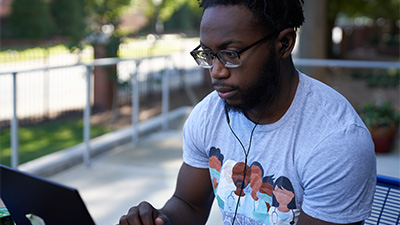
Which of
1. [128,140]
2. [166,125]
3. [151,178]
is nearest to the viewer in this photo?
[151,178]

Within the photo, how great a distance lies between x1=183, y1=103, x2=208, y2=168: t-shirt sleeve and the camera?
1.89 meters

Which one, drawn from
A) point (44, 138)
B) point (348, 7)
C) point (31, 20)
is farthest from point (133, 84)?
point (31, 20)

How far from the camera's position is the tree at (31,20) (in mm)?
20984

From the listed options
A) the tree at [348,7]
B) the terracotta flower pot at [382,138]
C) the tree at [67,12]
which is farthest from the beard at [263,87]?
the tree at [67,12]

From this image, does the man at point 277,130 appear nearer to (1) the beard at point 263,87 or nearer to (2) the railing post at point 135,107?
(1) the beard at point 263,87

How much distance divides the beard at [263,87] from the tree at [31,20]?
2035cm

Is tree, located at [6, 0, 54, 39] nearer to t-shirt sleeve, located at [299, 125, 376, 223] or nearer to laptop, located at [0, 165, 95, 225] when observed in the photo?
laptop, located at [0, 165, 95, 225]

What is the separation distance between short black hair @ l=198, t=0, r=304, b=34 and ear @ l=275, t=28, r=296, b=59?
2 centimetres

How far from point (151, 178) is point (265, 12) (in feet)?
12.0

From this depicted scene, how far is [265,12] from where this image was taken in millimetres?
1603

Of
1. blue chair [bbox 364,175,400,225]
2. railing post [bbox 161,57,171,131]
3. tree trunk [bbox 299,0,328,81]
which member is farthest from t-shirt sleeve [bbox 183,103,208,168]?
tree trunk [bbox 299,0,328,81]

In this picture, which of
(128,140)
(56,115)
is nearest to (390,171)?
(128,140)

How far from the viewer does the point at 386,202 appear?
2037 mm

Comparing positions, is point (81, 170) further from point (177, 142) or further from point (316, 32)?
point (316, 32)
